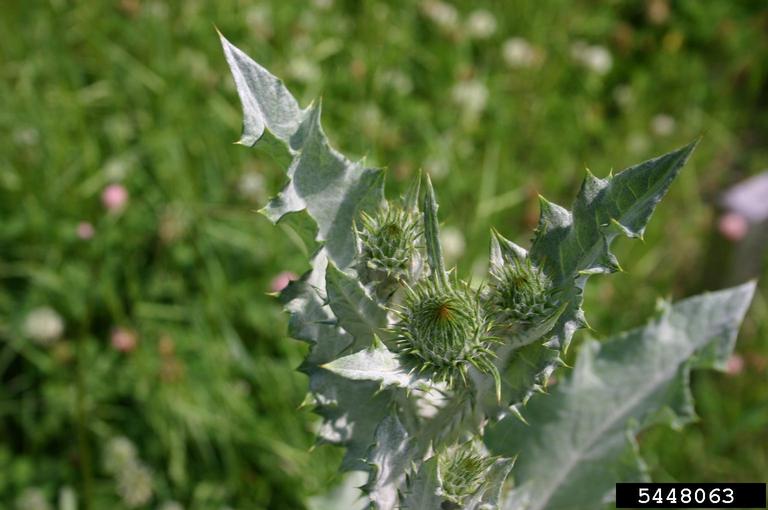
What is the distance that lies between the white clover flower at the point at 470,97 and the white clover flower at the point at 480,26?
1.46 feet

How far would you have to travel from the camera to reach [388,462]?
1280 mm

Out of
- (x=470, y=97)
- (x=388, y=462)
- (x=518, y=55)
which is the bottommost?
(x=470, y=97)

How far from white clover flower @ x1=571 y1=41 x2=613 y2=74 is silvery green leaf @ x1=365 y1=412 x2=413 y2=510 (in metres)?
3.56

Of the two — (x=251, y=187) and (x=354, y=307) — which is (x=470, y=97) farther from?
(x=354, y=307)

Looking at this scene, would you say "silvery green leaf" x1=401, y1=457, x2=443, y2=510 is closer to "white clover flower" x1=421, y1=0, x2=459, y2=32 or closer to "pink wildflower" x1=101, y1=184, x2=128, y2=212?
"pink wildflower" x1=101, y1=184, x2=128, y2=212

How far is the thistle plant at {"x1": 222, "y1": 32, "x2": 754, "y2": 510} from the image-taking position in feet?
4.07

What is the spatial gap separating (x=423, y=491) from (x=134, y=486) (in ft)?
6.38

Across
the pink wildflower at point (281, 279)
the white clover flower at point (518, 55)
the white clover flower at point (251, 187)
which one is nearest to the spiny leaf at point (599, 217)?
the pink wildflower at point (281, 279)

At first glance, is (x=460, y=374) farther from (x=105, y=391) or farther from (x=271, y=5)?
(x=271, y=5)

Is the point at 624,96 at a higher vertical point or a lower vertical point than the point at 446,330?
lower

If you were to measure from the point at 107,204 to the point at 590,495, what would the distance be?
231cm

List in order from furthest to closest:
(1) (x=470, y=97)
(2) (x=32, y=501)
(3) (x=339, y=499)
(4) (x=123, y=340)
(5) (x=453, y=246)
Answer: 1. (1) (x=470, y=97)
2. (5) (x=453, y=246)
3. (4) (x=123, y=340)
4. (2) (x=32, y=501)
5. (3) (x=339, y=499)

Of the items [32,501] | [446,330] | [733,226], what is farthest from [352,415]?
[733,226]

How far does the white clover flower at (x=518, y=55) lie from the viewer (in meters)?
4.29
